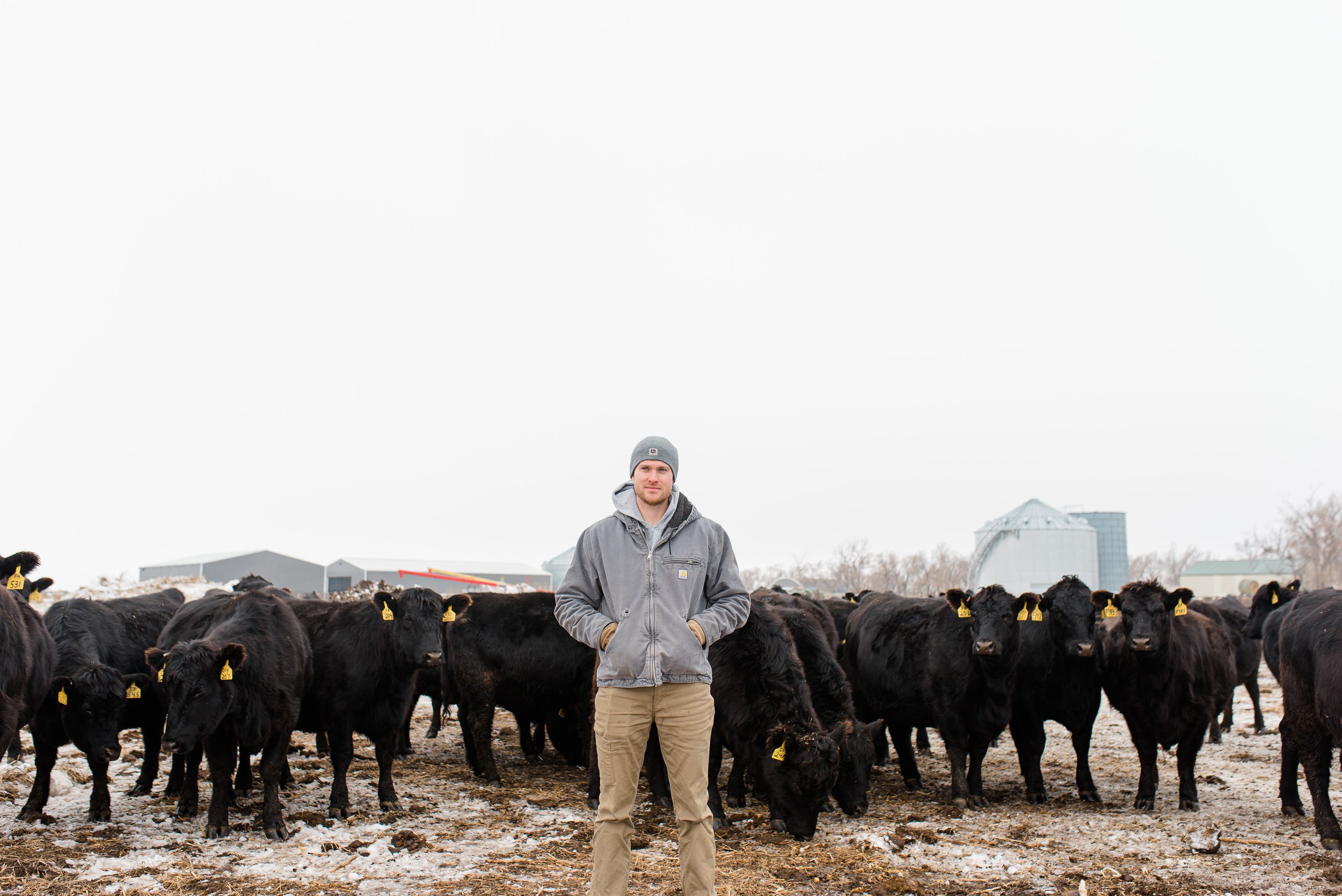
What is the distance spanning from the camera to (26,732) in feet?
37.6

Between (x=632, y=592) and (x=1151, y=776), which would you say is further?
(x=1151, y=776)

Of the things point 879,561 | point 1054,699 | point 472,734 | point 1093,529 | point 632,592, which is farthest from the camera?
point 879,561

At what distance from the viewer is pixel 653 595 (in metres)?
4.73

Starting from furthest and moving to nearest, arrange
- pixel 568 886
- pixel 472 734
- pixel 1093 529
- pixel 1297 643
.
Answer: pixel 1093 529, pixel 472 734, pixel 1297 643, pixel 568 886

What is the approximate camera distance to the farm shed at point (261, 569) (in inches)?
1906

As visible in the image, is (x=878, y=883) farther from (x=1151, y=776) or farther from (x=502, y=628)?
(x=502, y=628)

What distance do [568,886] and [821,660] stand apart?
10.8ft

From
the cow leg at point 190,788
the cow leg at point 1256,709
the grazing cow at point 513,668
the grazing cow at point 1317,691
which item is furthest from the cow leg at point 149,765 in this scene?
the cow leg at point 1256,709

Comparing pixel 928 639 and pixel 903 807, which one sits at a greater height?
pixel 928 639

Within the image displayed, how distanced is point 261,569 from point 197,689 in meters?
45.7

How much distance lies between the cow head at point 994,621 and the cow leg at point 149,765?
23.3 feet

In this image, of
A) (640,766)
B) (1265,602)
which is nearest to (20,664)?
(640,766)

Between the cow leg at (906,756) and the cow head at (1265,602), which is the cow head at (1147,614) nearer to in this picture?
the cow leg at (906,756)

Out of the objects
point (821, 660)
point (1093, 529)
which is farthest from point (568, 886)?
point (1093, 529)
